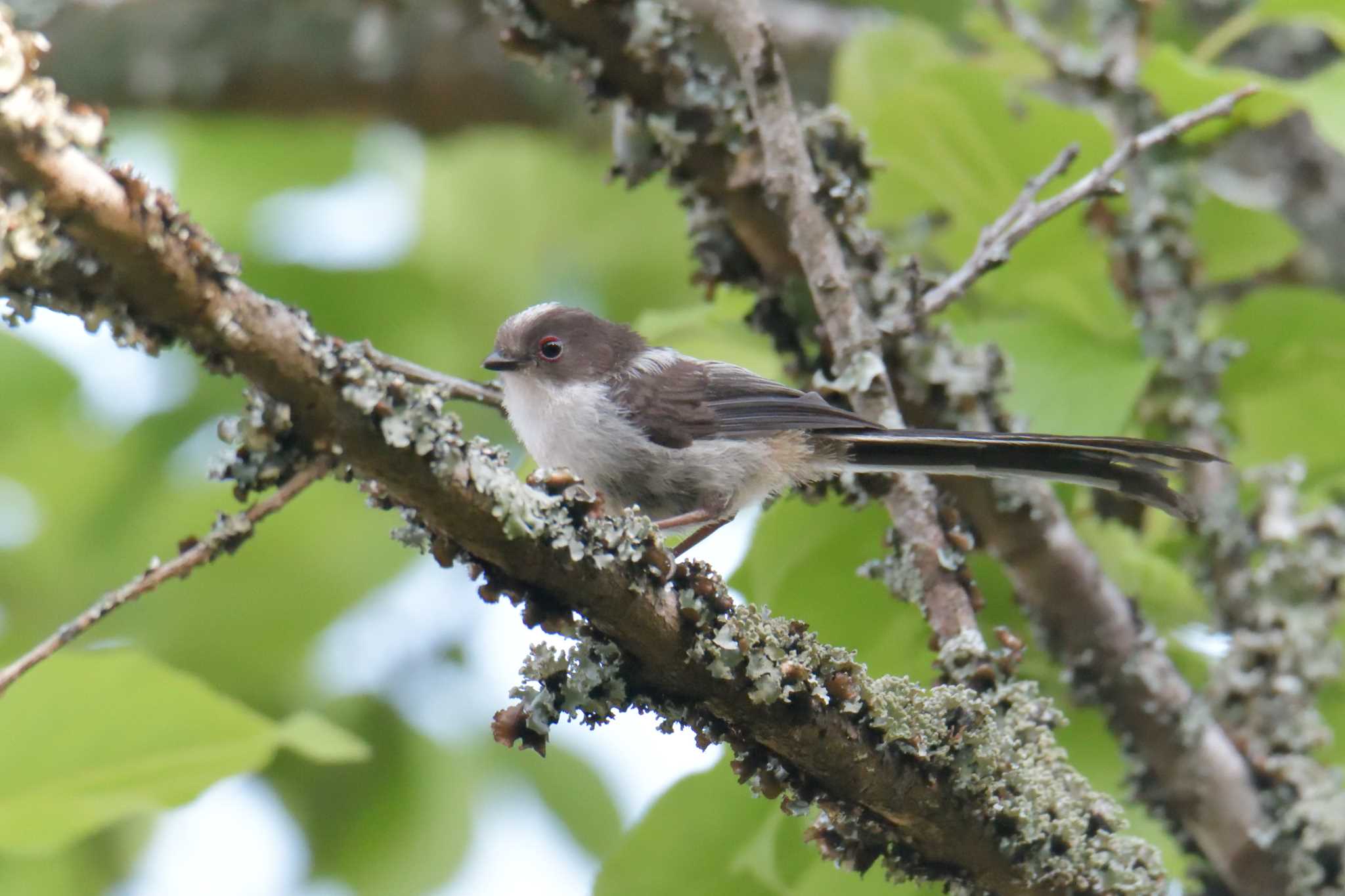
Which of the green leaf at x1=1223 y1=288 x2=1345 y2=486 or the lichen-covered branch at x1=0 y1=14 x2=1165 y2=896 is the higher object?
the green leaf at x1=1223 y1=288 x2=1345 y2=486

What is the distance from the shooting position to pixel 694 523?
288 centimetres

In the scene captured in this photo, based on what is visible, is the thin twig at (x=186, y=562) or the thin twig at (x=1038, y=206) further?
the thin twig at (x=1038, y=206)

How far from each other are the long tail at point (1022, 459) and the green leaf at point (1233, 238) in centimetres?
140

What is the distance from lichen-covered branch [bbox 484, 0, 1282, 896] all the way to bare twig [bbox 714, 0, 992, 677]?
0.06 meters

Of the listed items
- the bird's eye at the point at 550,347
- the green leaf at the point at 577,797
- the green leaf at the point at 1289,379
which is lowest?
the green leaf at the point at 577,797

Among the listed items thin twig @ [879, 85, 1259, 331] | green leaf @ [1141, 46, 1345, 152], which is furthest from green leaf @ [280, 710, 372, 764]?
green leaf @ [1141, 46, 1345, 152]

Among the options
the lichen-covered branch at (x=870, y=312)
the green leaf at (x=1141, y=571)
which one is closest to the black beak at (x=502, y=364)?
the lichen-covered branch at (x=870, y=312)

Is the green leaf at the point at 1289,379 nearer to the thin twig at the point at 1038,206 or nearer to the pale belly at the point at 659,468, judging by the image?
the thin twig at the point at 1038,206

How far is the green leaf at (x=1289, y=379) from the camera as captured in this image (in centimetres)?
351

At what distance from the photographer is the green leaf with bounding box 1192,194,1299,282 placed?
376 centimetres

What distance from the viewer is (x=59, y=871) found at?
470cm

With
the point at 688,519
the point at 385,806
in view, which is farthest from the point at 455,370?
the point at 688,519

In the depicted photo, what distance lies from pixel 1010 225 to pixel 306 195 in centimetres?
406

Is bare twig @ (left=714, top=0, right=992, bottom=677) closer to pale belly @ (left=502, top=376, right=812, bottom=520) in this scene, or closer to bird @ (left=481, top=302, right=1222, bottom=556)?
bird @ (left=481, top=302, right=1222, bottom=556)
